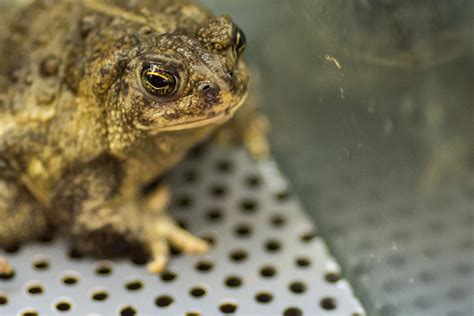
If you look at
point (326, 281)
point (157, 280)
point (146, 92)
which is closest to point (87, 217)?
point (157, 280)

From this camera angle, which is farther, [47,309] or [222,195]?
[222,195]

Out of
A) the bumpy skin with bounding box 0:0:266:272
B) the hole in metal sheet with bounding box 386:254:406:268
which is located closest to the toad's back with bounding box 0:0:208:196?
the bumpy skin with bounding box 0:0:266:272

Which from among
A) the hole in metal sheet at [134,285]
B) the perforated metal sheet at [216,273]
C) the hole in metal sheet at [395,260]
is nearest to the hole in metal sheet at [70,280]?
the perforated metal sheet at [216,273]

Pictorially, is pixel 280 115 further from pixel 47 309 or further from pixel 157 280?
pixel 47 309

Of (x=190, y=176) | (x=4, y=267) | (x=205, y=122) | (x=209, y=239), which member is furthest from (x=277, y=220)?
(x=4, y=267)

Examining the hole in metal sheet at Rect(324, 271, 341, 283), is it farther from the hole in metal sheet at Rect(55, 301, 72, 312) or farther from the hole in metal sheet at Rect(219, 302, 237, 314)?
the hole in metal sheet at Rect(55, 301, 72, 312)

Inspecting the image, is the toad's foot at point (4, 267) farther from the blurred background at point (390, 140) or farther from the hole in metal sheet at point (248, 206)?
the blurred background at point (390, 140)

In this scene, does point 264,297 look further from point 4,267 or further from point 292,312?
point 4,267
